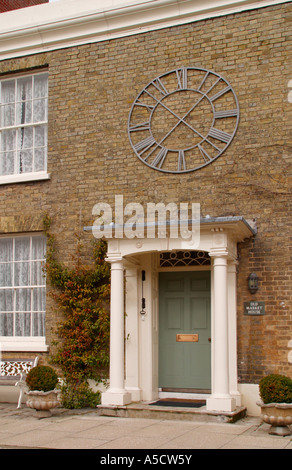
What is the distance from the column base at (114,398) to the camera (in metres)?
9.14

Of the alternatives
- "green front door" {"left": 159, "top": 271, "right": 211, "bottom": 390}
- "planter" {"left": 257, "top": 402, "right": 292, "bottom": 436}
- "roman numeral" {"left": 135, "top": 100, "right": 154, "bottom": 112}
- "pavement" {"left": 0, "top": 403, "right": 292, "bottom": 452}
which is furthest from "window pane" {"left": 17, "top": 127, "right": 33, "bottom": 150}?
"planter" {"left": 257, "top": 402, "right": 292, "bottom": 436}

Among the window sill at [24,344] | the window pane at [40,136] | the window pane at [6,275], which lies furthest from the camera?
the window pane at [40,136]

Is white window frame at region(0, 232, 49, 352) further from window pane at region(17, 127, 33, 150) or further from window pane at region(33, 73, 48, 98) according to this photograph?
window pane at region(33, 73, 48, 98)

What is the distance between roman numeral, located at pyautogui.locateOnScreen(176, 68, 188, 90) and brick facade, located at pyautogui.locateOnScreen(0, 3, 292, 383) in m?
0.18

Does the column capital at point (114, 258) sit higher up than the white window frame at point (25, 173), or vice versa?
the white window frame at point (25, 173)

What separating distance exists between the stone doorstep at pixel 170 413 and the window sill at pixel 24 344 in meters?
1.87

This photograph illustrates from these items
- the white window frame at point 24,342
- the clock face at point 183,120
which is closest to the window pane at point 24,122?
the white window frame at point 24,342

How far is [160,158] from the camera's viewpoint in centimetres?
1022

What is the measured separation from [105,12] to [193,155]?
3.19 metres

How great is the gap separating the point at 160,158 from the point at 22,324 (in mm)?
4034

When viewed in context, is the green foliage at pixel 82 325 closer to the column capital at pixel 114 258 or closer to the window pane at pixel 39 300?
the window pane at pixel 39 300

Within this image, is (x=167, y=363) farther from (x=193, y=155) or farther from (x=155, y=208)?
(x=193, y=155)

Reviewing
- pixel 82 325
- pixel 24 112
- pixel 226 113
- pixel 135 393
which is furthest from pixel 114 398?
pixel 24 112

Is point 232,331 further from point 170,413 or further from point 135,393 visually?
point 135,393
